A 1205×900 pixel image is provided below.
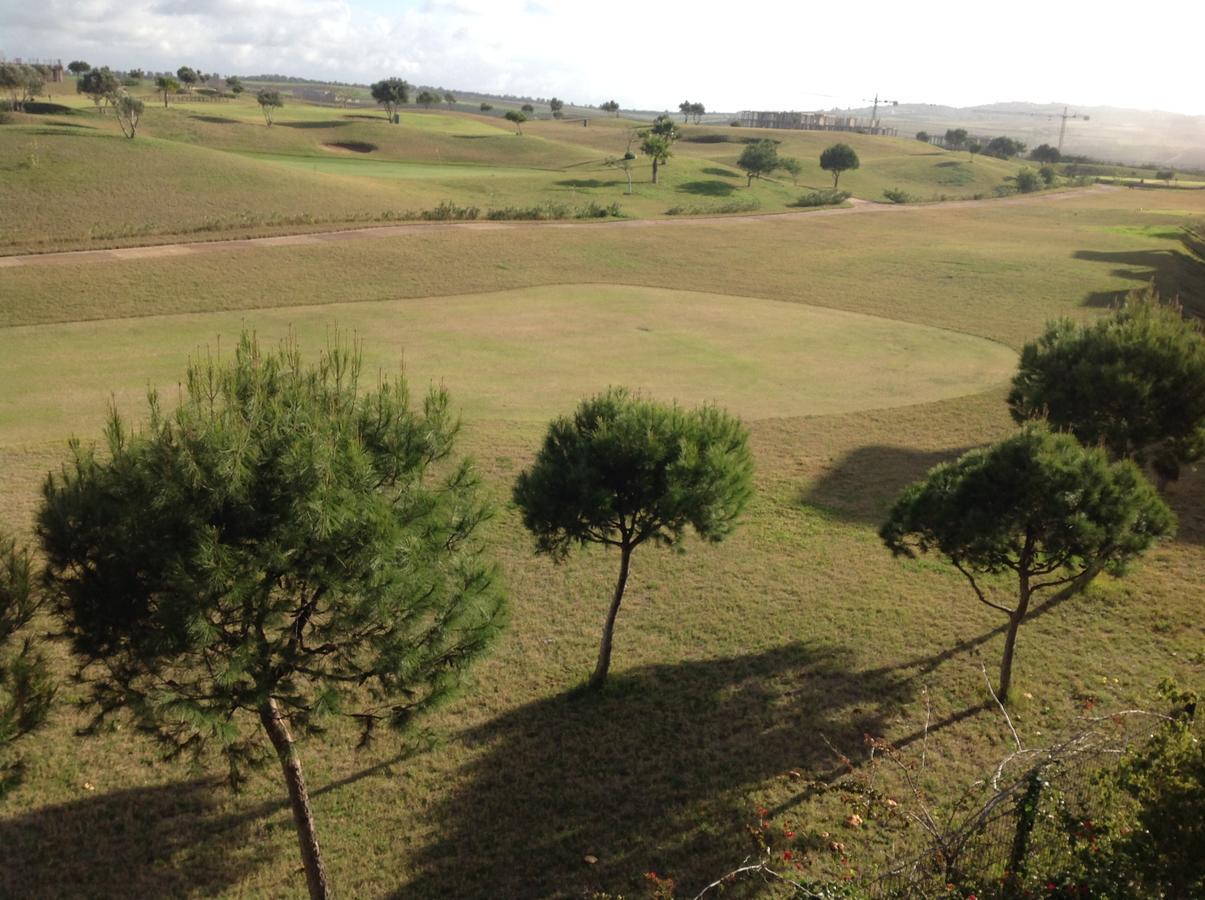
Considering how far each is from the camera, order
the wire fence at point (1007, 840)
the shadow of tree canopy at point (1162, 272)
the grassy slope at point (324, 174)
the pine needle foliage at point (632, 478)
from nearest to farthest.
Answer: the wire fence at point (1007, 840), the pine needle foliage at point (632, 478), the shadow of tree canopy at point (1162, 272), the grassy slope at point (324, 174)

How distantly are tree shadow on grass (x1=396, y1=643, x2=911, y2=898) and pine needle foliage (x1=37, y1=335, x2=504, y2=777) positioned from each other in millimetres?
2579

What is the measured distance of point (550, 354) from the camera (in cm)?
3409

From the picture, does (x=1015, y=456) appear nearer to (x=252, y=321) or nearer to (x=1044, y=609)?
(x=1044, y=609)

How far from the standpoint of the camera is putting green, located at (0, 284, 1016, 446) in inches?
1107

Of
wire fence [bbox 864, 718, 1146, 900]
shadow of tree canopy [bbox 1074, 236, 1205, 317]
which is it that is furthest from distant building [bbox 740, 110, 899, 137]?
wire fence [bbox 864, 718, 1146, 900]

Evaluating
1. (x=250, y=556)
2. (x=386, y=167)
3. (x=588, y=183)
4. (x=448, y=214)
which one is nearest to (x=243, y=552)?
(x=250, y=556)

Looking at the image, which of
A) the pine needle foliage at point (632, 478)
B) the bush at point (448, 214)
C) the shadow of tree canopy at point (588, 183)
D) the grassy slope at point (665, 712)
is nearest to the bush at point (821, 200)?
the shadow of tree canopy at point (588, 183)

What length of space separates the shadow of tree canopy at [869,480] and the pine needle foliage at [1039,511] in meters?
6.59

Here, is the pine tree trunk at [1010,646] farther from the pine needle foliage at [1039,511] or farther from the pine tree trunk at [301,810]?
the pine tree trunk at [301,810]

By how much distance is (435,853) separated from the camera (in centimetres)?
1138

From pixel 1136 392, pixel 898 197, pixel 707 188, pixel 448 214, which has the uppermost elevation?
pixel 707 188

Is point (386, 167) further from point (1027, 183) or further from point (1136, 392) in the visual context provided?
point (1136, 392)

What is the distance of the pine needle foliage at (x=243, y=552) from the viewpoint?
8836 millimetres

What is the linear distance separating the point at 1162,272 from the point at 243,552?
60.3 meters
